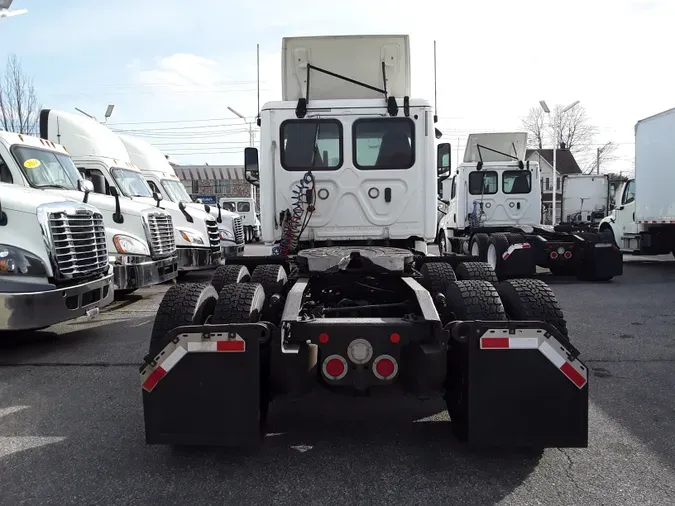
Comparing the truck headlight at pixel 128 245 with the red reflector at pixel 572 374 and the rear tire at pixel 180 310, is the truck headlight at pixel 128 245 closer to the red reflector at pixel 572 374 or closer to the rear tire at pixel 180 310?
the rear tire at pixel 180 310

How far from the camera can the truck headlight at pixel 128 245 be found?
916 cm

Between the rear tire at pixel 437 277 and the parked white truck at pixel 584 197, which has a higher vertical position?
the parked white truck at pixel 584 197

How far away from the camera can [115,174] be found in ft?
37.6

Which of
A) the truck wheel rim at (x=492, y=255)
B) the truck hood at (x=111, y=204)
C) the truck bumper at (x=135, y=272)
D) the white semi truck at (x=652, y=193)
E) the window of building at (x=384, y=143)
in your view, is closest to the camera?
the window of building at (x=384, y=143)

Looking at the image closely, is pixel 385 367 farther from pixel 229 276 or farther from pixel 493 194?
pixel 493 194

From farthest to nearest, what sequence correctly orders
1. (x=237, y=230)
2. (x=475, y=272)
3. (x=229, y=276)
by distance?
(x=237, y=230) < (x=229, y=276) < (x=475, y=272)

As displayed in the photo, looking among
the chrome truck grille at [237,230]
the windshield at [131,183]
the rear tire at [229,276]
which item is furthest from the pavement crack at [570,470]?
the chrome truck grille at [237,230]

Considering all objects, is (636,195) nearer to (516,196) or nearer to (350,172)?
(516,196)

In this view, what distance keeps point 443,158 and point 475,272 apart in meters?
2.24

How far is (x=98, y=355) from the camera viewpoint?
6.43 metres

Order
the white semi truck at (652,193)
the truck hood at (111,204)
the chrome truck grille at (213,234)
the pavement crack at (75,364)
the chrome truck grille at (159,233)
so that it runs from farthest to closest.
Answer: the white semi truck at (652,193) < the chrome truck grille at (213,234) < the chrome truck grille at (159,233) < the truck hood at (111,204) < the pavement crack at (75,364)

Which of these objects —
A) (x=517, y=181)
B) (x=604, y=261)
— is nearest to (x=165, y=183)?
(x=517, y=181)

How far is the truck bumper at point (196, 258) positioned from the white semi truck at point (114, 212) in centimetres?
137

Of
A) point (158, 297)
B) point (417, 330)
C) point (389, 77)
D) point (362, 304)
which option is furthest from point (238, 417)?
point (158, 297)
